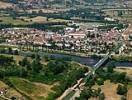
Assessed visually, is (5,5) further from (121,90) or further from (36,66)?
(121,90)

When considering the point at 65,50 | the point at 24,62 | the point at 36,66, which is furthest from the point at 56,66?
the point at 65,50

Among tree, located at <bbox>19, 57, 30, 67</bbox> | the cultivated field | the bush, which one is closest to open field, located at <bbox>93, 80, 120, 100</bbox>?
the bush

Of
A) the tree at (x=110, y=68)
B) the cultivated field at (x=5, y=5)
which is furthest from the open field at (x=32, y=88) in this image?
the cultivated field at (x=5, y=5)

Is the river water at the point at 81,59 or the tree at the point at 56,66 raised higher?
the tree at the point at 56,66

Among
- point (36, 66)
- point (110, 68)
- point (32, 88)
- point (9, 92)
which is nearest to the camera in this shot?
point (9, 92)

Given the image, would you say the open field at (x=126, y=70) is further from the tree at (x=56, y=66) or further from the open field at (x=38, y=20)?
the open field at (x=38, y=20)

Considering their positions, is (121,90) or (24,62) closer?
(121,90)

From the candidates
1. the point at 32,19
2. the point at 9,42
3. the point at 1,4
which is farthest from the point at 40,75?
the point at 1,4

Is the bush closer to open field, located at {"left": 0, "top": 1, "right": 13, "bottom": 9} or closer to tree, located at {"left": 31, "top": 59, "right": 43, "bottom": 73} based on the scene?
tree, located at {"left": 31, "top": 59, "right": 43, "bottom": 73}
